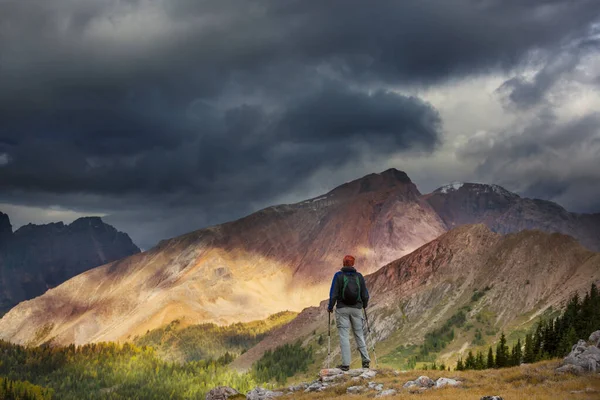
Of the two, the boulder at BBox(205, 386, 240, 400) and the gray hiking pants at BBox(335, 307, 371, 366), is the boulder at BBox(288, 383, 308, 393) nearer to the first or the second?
the gray hiking pants at BBox(335, 307, 371, 366)

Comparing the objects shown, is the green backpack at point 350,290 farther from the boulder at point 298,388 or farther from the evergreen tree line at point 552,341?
the evergreen tree line at point 552,341

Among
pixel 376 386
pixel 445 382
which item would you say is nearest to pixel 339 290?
pixel 376 386

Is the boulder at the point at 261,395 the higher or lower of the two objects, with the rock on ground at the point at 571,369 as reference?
lower

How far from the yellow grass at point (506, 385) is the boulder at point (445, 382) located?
549 mm

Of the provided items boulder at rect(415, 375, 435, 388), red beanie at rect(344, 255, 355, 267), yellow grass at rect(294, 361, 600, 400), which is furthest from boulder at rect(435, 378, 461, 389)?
red beanie at rect(344, 255, 355, 267)

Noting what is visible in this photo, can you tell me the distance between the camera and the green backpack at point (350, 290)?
34594mm

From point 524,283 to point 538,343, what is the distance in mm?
87718

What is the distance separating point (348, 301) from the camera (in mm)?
34969

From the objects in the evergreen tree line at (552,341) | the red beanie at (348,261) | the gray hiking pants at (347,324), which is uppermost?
the red beanie at (348,261)

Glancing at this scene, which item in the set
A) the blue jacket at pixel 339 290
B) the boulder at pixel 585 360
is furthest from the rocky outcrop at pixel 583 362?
the blue jacket at pixel 339 290

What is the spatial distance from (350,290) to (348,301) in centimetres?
85

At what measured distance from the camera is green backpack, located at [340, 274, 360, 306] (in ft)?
113

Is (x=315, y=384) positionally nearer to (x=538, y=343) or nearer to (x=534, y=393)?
(x=534, y=393)

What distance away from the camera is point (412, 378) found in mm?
32781
